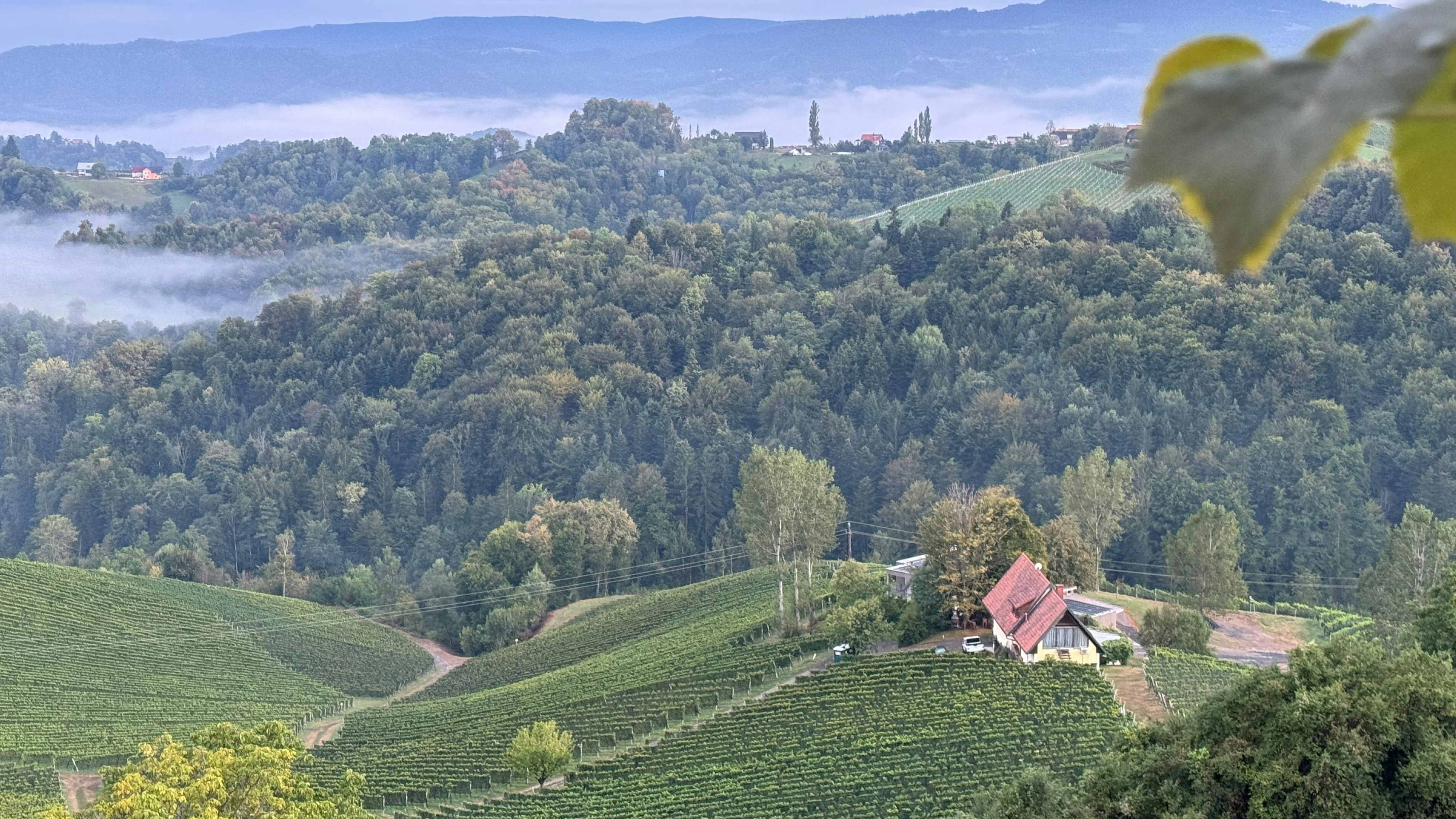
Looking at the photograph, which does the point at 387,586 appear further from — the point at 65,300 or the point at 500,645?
the point at 65,300

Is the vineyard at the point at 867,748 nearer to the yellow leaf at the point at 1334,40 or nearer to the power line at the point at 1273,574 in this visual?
the power line at the point at 1273,574

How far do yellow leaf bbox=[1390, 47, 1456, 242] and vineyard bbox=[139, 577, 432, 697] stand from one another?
179 feet

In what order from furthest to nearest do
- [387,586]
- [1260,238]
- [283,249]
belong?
[283,249] < [387,586] < [1260,238]

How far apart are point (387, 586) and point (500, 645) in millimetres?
10817

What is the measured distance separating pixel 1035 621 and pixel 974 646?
206 centimetres

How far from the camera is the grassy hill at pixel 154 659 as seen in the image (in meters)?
43.0

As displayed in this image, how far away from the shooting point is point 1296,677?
1792 centimetres

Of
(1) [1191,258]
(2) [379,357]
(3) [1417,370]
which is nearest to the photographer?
(3) [1417,370]

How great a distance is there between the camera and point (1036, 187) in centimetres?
10331

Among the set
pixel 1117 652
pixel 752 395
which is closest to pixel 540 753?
pixel 1117 652

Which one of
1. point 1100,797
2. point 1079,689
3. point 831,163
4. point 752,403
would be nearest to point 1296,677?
point 1100,797

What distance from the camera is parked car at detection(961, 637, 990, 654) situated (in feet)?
110

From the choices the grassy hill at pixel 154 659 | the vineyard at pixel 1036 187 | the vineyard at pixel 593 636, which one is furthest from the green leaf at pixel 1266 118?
the vineyard at pixel 1036 187

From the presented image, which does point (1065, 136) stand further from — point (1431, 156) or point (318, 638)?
point (1431, 156)
